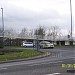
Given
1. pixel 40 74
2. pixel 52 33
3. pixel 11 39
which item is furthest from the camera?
pixel 52 33

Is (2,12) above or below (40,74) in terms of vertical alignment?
above

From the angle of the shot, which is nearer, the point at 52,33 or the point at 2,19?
the point at 2,19

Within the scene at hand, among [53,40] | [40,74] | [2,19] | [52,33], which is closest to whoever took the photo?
[40,74]

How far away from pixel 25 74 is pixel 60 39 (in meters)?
75.7

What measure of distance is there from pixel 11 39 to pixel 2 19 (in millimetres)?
12823

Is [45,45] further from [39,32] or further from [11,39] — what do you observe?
[39,32]

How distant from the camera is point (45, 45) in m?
57.8

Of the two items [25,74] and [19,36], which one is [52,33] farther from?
[25,74]

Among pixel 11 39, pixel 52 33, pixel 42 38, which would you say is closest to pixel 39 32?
pixel 52 33

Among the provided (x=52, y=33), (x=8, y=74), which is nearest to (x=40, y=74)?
(x=8, y=74)

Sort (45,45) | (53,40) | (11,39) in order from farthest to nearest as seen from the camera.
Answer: (53,40) < (11,39) < (45,45)

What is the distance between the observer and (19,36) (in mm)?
91500

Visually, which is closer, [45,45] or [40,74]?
[40,74]

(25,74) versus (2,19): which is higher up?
(2,19)
